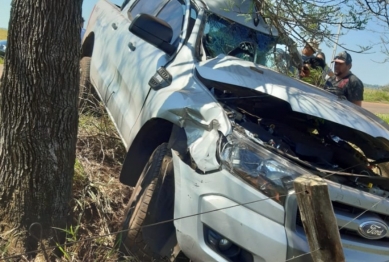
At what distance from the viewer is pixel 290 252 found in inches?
94.5

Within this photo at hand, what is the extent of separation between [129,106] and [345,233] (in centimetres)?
211

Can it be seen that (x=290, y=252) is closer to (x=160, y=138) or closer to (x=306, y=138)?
(x=306, y=138)

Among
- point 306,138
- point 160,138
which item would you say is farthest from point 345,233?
point 160,138

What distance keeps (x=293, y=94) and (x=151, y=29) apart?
1139 mm

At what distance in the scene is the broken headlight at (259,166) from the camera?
247 cm

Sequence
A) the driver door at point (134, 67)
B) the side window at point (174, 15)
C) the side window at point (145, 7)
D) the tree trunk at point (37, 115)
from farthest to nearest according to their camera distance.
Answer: the side window at point (145, 7) < the side window at point (174, 15) < the driver door at point (134, 67) < the tree trunk at point (37, 115)

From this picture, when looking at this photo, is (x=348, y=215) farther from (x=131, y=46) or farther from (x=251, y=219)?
(x=131, y=46)

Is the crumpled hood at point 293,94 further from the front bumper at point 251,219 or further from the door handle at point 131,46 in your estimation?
the door handle at point 131,46

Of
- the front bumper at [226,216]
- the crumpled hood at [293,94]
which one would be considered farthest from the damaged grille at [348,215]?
the crumpled hood at [293,94]

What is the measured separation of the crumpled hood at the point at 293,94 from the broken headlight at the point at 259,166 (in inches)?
21.6

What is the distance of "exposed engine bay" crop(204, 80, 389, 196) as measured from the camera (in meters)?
2.98

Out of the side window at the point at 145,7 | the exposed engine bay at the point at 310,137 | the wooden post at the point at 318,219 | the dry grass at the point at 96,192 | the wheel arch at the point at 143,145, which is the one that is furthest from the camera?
the side window at the point at 145,7

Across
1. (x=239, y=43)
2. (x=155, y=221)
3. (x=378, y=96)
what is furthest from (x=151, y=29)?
(x=378, y=96)

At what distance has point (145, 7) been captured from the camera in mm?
5039
